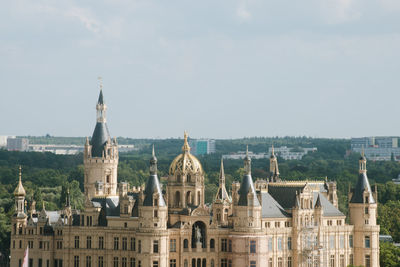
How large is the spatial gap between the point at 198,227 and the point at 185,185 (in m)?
4.85

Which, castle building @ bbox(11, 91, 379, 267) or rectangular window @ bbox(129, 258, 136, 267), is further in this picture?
rectangular window @ bbox(129, 258, 136, 267)

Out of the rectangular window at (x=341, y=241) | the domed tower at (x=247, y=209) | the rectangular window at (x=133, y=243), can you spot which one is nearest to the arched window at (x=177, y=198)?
the rectangular window at (x=133, y=243)

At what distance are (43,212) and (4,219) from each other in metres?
23.9

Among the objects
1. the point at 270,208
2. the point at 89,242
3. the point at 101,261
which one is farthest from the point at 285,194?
the point at 89,242

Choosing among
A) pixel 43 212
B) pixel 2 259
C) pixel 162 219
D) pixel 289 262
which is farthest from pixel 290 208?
pixel 2 259

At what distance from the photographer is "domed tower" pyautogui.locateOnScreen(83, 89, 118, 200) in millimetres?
146250

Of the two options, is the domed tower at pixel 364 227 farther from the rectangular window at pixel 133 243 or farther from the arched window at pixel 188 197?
the rectangular window at pixel 133 243

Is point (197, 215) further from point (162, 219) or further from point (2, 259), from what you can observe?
point (2, 259)

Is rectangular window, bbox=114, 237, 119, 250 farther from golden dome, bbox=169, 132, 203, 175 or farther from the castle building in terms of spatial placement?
golden dome, bbox=169, 132, 203, 175

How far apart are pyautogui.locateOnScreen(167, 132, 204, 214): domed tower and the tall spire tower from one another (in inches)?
614

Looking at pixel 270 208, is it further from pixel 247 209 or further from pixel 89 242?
pixel 89 242

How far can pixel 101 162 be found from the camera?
5778 inches

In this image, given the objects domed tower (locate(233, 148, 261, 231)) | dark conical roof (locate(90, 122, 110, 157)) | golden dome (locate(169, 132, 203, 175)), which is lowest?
domed tower (locate(233, 148, 261, 231))

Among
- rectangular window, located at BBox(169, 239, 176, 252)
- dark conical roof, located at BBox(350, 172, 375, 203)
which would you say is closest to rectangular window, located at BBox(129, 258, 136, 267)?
rectangular window, located at BBox(169, 239, 176, 252)
